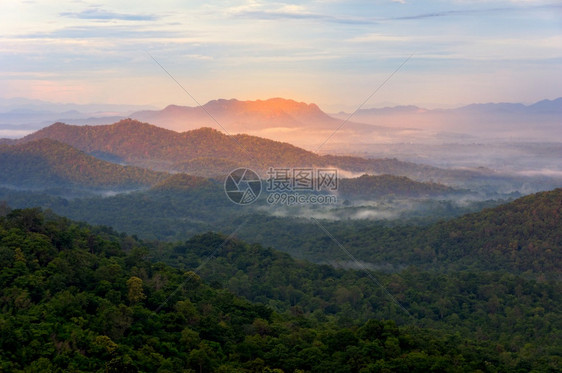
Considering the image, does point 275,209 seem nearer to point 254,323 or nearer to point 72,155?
point 72,155

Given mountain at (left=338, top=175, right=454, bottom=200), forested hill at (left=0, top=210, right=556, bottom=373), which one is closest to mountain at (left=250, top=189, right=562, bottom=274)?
forested hill at (left=0, top=210, right=556, bottom=373)

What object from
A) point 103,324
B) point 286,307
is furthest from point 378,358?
point 286,307

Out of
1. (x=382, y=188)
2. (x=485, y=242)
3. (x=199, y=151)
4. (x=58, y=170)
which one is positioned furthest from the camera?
(x=199, y=151)

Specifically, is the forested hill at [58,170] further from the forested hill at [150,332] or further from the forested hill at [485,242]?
the forested hill at [150,332]

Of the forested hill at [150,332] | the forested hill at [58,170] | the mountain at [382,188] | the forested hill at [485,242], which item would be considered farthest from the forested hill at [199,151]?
the forested hill at [150,332]

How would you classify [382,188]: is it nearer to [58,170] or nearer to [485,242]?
[485,242]

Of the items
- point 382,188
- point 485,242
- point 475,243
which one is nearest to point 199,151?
point 382,188
